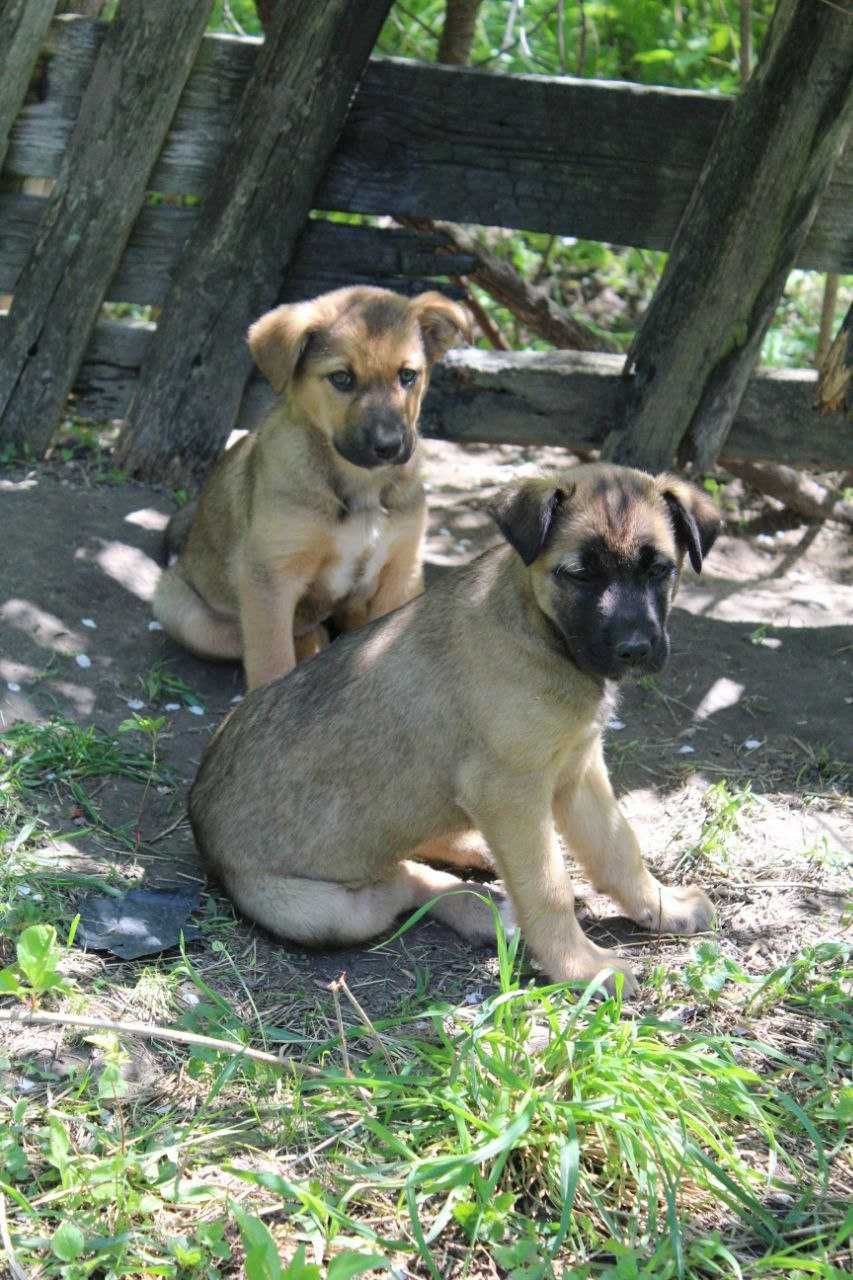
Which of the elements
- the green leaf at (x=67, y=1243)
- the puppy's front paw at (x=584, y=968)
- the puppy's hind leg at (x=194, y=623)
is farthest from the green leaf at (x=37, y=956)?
the puppy's hind leg at (x=194, y=623)

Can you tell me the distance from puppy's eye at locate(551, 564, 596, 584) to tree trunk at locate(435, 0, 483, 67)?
5467mm

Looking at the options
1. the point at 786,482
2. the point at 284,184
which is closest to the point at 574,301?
the point at 786,482

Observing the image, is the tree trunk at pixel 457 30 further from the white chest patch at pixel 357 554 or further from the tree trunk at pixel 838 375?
the white chest patch at pixel 357 554

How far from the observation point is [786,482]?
8375mm

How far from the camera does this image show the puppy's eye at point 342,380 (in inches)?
228

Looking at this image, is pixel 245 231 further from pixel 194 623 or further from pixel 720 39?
pixel 720 39

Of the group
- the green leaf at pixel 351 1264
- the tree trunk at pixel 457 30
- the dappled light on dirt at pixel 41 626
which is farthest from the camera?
the tree trunk at pixel 457 30

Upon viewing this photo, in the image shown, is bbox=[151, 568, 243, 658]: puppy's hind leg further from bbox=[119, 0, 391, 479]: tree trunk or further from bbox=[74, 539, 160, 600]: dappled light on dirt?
bbox=[119, 0, 391, 479]: tree trunk

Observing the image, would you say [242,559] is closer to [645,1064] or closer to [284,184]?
[284,184]

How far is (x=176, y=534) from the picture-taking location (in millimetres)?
6977

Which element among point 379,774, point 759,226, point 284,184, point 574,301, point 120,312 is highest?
point 759,226

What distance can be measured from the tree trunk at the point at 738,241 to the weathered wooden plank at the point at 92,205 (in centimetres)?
273

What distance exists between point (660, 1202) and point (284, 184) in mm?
5401

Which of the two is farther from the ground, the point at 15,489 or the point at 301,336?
the point at 301,336
